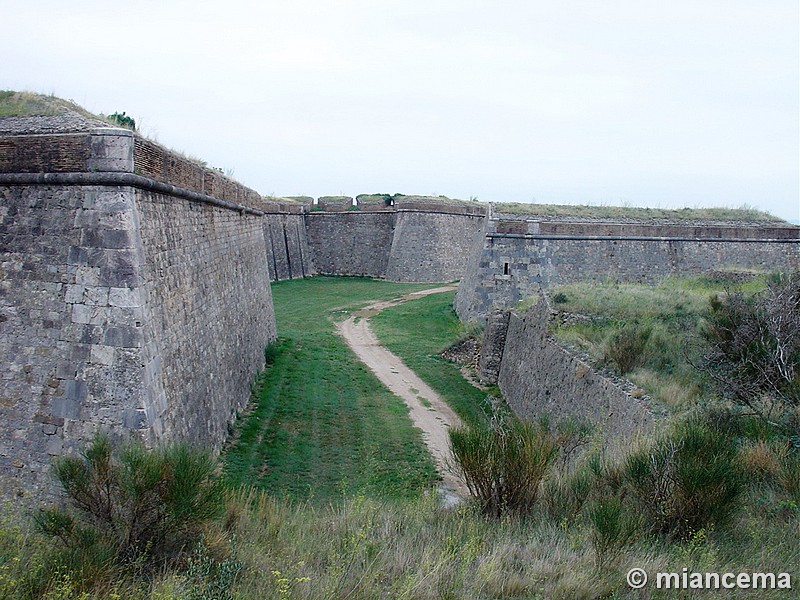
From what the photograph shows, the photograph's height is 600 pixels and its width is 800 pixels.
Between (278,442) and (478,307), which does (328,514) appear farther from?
(478,307)

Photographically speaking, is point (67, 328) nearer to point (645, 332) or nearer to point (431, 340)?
point (645, 332)

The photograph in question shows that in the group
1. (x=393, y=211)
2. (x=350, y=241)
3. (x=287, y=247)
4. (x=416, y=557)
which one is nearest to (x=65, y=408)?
(x=416, y=557)

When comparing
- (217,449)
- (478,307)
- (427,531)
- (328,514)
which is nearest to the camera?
(427,531)

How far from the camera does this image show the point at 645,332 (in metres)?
10.5

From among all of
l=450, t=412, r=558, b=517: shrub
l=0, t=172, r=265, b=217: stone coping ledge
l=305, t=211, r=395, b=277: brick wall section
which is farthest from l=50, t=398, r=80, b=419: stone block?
l=305, t=211, r=395, b=277: brick wall section

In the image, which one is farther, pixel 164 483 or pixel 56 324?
pixel 56 324

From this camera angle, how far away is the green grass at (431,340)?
1512cm

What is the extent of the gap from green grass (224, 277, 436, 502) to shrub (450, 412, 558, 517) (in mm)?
1105

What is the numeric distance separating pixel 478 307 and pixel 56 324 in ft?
48.5

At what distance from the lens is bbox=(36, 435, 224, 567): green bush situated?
4.77 meters

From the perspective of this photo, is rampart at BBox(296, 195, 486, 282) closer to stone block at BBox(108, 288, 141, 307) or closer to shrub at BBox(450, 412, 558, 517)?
stone block at BBox(108, 288, 141, 307)

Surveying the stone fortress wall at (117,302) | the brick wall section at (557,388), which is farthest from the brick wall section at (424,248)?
the stone fortress wall at (117,302)

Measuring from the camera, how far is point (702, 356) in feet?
28.5

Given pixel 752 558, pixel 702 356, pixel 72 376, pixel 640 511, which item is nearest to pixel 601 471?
pixel 640 511
